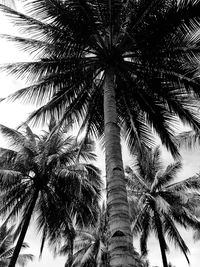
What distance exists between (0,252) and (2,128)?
20.4 metres

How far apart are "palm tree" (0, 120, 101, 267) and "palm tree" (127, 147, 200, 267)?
14.7ft

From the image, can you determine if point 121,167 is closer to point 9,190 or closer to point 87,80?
point 87,80

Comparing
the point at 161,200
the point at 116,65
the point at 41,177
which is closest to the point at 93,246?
the point at 161,200

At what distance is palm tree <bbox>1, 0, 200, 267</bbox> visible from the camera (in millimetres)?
6824

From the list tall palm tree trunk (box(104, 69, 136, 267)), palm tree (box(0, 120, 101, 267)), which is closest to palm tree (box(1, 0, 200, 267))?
tall palm tree trunk (box(104, 69, 136, 267))

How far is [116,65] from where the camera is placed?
739 cm

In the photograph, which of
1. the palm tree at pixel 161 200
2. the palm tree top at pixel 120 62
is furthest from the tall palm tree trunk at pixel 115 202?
the palm tree at pixel 161 200

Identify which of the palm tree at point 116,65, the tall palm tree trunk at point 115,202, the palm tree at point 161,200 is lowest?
the tall palm tree trunk at point 115,202

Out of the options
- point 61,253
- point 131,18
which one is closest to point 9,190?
point 131,18

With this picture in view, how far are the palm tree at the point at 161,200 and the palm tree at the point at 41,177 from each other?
14.7 feet

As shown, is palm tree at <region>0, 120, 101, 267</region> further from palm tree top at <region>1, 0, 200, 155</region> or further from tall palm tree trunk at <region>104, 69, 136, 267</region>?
tall palm tree trunk at <region>104, 69, 136, 267</region>

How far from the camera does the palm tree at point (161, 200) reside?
17578 mm

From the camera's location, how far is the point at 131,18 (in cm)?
703

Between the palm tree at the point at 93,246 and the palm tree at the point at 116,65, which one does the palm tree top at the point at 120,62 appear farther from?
the palm tree at the point at 93,246
